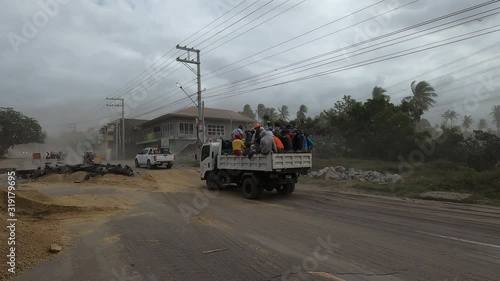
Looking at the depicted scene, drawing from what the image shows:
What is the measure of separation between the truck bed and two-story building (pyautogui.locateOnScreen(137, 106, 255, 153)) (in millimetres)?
33768

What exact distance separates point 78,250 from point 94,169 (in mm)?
15185

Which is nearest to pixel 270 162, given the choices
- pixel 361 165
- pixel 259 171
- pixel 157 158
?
pixel 259 171

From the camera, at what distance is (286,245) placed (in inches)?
252

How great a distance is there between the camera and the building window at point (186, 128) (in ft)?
163

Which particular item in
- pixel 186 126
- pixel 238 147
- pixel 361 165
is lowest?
pixel 361 165

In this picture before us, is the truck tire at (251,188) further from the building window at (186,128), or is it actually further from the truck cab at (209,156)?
the building window at (186,128)

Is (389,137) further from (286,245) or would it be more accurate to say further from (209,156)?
(286,245)

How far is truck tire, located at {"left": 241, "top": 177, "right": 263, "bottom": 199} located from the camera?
1265 centimetres

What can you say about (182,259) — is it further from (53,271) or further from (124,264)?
(53,271)

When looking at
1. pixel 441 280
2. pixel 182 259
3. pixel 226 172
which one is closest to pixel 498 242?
pixel 441 280

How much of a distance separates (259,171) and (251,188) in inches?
27.8

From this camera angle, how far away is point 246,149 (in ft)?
43.5

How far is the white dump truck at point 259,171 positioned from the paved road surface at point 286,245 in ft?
6.28

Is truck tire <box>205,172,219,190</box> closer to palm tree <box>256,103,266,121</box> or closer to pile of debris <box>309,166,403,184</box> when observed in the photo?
pile of debris <box>309,166,403,184</box>
